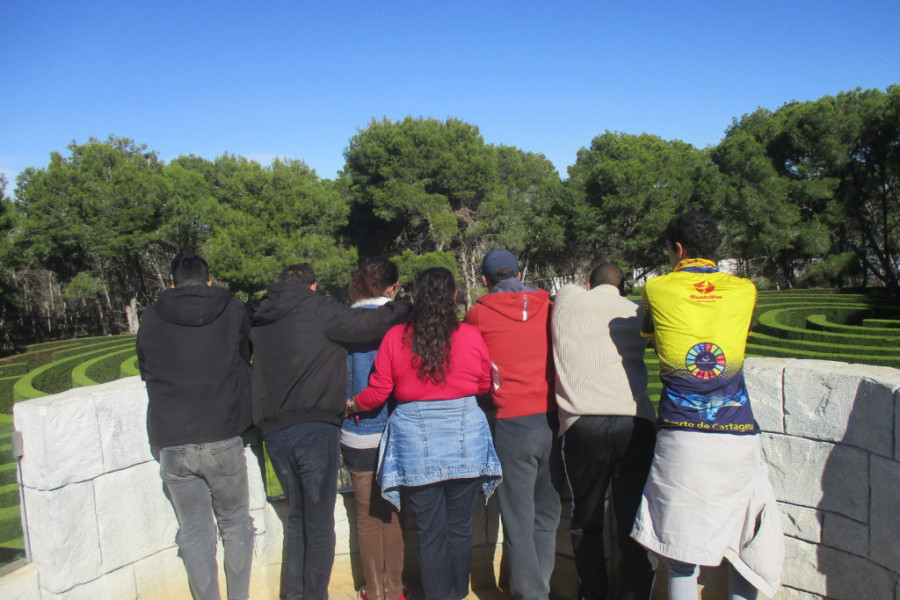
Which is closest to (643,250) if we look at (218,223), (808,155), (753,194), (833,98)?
(753,194)

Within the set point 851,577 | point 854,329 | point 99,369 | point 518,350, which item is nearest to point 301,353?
point 518,350

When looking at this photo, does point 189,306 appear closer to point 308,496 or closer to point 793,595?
point 308,496

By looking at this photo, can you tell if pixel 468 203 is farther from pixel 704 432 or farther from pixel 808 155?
pixel 704 432

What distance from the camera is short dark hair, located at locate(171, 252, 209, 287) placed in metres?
2.70

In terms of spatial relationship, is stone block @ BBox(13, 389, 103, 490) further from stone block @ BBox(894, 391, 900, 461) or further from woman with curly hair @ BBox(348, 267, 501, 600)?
stone block @ BBox(894, 391, 900, 461)

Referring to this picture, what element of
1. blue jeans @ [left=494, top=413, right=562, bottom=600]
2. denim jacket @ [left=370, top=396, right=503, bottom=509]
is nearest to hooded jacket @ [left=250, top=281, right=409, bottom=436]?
denim jacket @ [left=370, top=396, right=503, bottom=509]

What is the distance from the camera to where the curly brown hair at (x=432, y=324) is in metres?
2.51

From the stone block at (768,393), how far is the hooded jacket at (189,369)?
7.56ft

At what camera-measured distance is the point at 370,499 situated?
2.83 m

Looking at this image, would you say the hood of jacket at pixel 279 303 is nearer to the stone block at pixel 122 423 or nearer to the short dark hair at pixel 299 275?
the short dark hair at pixel 299 275

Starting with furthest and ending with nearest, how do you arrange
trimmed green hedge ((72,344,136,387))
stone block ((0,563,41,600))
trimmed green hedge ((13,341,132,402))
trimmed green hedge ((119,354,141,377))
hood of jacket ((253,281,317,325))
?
1. trimmed green hedge ((72,344,136,387))
2. trimmed green hedge ((119,354,141,377))
3. trimmed green hedge ((13,341,132,402))
4. hood of jacket ((253,281,317,325))
5. stone block ((0,563,41,600))

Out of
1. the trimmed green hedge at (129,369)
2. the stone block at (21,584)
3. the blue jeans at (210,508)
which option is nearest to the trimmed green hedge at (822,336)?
the blue jeans at (210,508)

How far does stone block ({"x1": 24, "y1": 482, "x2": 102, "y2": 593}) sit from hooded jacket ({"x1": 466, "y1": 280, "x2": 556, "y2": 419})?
1841mm

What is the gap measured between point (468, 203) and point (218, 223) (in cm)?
1360
